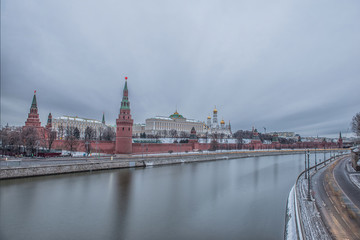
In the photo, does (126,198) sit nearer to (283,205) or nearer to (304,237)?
(283,205)

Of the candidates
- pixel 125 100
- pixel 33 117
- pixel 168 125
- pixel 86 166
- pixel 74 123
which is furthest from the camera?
pixel 168 125

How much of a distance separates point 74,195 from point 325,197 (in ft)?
55.0

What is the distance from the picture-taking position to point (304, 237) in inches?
352

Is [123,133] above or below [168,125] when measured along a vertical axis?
below

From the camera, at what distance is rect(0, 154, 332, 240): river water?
11.3 m

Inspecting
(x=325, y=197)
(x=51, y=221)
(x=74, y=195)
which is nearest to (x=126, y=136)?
(x=74, y=195)

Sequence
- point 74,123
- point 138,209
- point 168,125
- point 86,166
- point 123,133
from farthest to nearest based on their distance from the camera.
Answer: point 168,125 < point 74,123 < point 123,133 < point 86,166 < point 138,209

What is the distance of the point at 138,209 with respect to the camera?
1501 centimetres

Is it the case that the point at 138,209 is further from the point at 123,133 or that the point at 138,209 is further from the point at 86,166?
the point at 123,133

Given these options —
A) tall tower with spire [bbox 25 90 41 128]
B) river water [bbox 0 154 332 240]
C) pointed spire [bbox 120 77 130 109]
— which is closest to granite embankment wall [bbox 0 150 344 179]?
river water [bbox 0 154 332 240]

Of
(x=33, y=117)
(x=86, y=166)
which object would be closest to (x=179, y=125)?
(x=33, y=117)

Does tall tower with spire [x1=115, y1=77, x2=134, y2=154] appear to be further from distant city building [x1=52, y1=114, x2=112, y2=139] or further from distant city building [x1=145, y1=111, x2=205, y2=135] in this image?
distant city building [x1=145, y1=111, x2=205, y2=135]

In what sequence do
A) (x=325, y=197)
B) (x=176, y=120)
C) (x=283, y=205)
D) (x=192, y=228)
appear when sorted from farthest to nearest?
(x=176, y=120)
(x=283, y=205)
(x=325, y=197)
(x=192, y=228)

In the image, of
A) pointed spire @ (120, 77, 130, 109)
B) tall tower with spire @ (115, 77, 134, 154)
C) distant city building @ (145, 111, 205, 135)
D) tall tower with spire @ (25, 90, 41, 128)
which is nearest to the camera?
tall tower with spire @ (115, 77, 134, 154)
